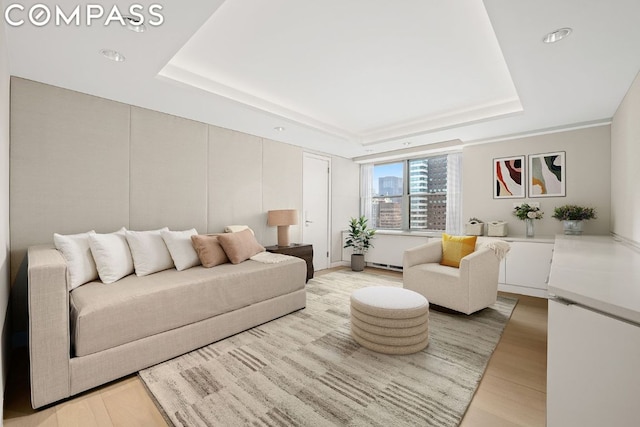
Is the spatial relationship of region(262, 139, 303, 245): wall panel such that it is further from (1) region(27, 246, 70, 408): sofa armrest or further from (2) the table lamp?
(1) region(27, 246, 70, 408): sofa armrest

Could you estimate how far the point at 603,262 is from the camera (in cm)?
158

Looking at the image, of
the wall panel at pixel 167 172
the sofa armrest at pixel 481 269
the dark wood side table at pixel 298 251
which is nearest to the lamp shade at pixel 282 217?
the dark wood side table at pixel 298 251

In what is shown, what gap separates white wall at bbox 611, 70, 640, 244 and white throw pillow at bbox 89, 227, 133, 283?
430 centimetres

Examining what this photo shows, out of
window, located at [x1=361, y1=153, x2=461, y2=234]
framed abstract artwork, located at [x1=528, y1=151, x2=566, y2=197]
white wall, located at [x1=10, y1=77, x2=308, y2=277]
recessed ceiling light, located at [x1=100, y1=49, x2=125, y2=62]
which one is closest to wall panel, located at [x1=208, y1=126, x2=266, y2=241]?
white wall, located at [x1=10, y1=77, x2=308, y2=277]

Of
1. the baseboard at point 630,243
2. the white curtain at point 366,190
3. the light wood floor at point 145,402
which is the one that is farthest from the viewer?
the white curtain at point 366,190

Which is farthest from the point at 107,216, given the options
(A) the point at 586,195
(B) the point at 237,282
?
(A) the point at 586,195

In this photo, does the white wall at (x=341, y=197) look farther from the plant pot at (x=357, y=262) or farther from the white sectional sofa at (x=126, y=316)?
the white sectional sofa at (x=126, y=316)

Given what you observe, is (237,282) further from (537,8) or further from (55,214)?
(537,8)

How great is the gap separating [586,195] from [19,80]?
21.0ft

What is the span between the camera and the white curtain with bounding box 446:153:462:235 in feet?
16.1

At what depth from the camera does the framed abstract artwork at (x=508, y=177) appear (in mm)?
4199

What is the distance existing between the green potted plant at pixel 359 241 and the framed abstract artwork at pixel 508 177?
226cm

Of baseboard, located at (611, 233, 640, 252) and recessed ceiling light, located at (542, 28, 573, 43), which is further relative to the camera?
baseboard, located at (611, 233, 640, 252)

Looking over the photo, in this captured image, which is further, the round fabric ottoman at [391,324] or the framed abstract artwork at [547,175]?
the framed abstract artwork at [547,175]
